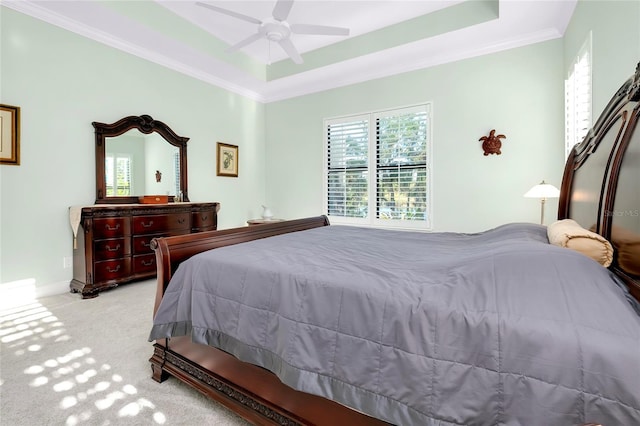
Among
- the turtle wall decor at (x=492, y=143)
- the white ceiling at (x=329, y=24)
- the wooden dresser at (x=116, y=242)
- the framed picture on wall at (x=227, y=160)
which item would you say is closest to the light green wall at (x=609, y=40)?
the white ceiling at (x=329, y=24)

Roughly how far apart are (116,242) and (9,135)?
1.40 m

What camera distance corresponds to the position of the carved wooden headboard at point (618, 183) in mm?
1077

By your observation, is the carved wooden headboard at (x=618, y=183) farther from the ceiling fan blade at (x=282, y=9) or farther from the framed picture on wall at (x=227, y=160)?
the framed picture on wall at (x=227, y=160)

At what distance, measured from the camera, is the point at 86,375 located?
1848mm

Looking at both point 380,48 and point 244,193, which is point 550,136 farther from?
point 244,193

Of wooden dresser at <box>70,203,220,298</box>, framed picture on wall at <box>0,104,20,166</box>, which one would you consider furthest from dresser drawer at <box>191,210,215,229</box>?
framed picture on wall at <box>0,104,20,166</box>

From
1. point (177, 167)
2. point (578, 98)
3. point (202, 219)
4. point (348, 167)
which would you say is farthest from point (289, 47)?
point (578, 98)

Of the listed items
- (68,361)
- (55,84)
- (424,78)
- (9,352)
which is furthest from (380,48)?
(9,352)

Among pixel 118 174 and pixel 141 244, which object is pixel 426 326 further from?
pixel 118 174

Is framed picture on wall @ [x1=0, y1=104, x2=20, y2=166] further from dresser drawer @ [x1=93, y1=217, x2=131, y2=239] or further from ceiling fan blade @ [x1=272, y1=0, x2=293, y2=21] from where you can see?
ceiling fan blade @ [x1=272, y1=0, x2=293, y2=21]

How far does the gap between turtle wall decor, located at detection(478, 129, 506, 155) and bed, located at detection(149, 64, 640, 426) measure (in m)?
2.13

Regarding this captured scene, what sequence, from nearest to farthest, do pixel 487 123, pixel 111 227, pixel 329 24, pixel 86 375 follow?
pixel 86 375, pixel 111 227, pixel 487 123, pixel 329 24

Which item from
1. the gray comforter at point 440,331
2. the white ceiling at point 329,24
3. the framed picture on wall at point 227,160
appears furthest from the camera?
the framed picture on wall at point 227,160

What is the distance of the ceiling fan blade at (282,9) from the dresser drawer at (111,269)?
311cm
